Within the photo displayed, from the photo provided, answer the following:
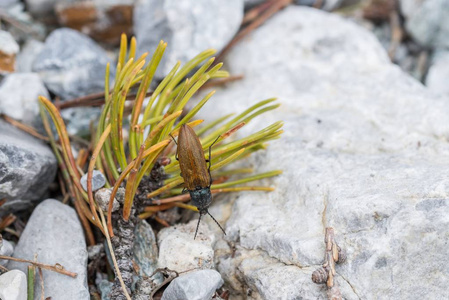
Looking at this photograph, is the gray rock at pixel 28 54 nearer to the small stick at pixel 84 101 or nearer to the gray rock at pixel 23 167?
the small stick at pixel 84 101

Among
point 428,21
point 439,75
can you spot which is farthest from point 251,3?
point 439,75

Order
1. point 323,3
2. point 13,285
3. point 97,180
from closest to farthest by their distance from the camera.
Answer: point 13,285 < point 97,180 < point 323,3

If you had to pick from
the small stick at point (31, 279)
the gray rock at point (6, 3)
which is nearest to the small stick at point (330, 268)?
the small stick at point (31, 279)

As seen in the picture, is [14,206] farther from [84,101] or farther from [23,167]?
[84,101]

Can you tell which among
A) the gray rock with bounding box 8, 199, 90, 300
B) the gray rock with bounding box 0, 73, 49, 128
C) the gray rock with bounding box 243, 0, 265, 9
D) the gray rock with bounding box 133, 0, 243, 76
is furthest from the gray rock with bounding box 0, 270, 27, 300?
the gray rock with bounding box 243, 0, 265, 9

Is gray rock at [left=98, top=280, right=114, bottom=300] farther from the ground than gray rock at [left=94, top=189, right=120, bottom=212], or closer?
closer

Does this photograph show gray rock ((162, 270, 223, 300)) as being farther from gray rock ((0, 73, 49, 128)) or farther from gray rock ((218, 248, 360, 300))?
gray rock ((0, 73, 49, 128))

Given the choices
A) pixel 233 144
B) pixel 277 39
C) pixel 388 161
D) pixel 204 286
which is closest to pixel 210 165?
pixel 233 144
